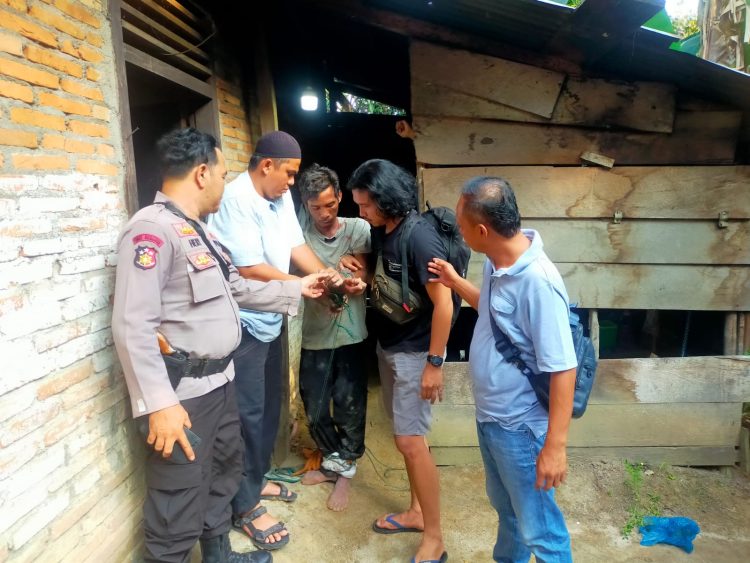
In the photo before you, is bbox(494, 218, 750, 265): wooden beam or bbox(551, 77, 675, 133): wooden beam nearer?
bbox(551, 77, 675, 133): wooden beam

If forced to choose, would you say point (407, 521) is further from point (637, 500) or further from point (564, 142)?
point (564, 142)

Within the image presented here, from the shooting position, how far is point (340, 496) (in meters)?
3.19

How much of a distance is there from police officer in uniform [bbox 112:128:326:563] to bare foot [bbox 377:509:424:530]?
1079 millimetres

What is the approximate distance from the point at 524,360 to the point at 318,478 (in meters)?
2.20

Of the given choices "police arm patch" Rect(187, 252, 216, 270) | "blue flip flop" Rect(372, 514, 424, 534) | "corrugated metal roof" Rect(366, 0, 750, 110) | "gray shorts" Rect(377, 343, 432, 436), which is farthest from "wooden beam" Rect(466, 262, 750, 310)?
"police arm patch" Rect(187, 252, 216, 270)

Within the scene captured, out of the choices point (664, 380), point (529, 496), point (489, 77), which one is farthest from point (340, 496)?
point (489, 77)

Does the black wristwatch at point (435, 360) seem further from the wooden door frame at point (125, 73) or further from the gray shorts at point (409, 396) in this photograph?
the wooden door frame at point (125, 73)

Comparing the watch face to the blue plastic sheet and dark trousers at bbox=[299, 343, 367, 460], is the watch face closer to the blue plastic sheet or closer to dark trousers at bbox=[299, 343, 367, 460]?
dark trousers at bbox=[299, 343, 367, 460]

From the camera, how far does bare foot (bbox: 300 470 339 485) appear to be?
3365 millimetres

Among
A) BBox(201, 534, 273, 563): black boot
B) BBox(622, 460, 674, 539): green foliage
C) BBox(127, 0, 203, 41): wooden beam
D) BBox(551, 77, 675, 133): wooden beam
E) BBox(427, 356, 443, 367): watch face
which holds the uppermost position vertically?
BBox(127, 0, 203, 41): wooden beam

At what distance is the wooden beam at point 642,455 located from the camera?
361 centimetres

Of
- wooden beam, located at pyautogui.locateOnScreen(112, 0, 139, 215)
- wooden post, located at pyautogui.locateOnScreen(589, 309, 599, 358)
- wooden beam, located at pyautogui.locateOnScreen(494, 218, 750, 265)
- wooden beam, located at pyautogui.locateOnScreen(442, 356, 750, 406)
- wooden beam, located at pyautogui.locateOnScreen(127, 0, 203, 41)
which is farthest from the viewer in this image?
wooden post, located at pyautogui.locateOnScreen(589, 309, 599, 358)

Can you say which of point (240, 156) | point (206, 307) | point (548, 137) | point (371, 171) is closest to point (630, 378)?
point (548, 137)

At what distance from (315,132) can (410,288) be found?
4091 millimetres
